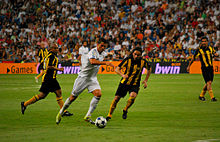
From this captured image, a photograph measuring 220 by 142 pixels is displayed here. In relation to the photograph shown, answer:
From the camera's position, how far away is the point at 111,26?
34.8 m

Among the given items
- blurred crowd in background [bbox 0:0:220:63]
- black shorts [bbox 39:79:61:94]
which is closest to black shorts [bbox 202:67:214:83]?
black shorts [bbox 39:79:61:94]

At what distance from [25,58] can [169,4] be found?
14.0 meters

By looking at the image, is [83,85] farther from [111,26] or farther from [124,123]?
[111,26]

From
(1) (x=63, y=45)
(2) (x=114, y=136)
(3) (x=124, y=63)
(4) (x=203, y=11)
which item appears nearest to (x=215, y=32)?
→ (4) (x=203, y=11)

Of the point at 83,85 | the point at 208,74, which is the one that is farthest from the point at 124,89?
the point at 208,74

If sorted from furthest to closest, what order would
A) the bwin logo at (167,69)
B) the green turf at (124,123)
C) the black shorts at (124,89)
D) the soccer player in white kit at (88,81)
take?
the bwin logo at (167,69) < the black shorts at (124,89) < the soccer player in white kit at (88,81) < the green turf at (124,123)

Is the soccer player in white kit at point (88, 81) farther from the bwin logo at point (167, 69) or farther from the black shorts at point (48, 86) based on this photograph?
the bwin logo at point (167, 69)

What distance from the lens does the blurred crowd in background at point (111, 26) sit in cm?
3123

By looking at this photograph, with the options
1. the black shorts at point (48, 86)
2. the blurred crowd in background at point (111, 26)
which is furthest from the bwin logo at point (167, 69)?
the black shorts at point (48, 86)

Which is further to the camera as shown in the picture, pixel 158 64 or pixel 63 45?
pixel 63 45

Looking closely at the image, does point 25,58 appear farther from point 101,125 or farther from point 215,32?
point 101,125

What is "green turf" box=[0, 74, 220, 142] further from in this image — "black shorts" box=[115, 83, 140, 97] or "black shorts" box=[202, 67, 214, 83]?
"black shorts" box=[202, 67, 214, 83]

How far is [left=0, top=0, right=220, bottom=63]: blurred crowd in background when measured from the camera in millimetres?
31234

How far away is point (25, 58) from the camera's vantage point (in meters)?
32.7
